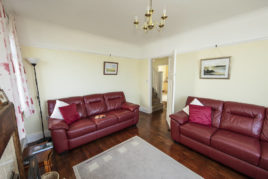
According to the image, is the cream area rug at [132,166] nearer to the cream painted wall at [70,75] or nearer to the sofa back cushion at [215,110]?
the sofa back cushion at [215,110]

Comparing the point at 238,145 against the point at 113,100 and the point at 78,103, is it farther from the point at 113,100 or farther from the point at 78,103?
the point at 78,103

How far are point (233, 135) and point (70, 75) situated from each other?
369 centimetres

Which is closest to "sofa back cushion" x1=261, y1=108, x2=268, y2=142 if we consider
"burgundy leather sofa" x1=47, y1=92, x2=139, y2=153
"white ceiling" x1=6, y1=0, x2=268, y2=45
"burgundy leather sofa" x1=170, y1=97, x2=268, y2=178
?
"burgundy leather sofa" x1=170, y1=97, x2=268, y2=178

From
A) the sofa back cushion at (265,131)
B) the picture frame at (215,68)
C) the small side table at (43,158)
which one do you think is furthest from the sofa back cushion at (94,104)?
the sofa back cushion at (265,131)

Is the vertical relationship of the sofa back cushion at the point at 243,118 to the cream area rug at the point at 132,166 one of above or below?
above

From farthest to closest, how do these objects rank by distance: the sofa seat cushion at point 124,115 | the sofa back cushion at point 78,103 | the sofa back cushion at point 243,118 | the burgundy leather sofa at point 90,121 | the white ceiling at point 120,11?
the sofa seat cushion at point 124,115 < the sofa back cushion at point 78,103 < the burgundy leather sofa at point 90,121 < the sofa back cushion at point 243,118 < the white ceiling at point 120,11

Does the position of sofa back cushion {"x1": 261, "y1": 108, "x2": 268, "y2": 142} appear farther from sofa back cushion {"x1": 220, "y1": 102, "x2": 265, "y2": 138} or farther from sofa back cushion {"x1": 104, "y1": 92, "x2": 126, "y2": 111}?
sofa back cushion {"x1": 104, "y1": 92, "x2": 126, "y2": 111}

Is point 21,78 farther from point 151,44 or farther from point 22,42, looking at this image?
point 151,44

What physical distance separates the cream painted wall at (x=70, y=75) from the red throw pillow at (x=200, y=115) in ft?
7.57

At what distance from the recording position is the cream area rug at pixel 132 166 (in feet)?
5.14

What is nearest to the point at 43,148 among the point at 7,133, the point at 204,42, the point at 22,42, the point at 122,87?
the point at 7,133

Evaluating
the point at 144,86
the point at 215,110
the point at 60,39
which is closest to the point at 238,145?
the point at 215,110

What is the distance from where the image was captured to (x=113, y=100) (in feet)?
10.7

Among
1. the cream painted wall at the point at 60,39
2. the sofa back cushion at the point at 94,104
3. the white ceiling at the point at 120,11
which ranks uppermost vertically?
the white ceiling at the point at 120,11
